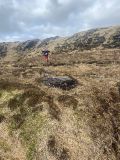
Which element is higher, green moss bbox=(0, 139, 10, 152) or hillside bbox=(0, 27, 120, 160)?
hillside bbox=(0, 27, 120, 160)

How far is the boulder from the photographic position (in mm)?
49719

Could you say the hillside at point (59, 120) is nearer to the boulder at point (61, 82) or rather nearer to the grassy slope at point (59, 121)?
the grassy slope at point (59, 121)

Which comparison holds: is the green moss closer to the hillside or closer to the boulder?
the hillside

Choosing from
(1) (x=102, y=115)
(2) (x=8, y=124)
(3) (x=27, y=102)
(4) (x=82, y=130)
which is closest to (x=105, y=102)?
(1) (x=102, y=115)

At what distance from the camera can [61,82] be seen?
50.3 metres

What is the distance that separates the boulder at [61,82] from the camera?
49.7 metres

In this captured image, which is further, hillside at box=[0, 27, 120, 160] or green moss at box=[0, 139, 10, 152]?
green moss at box=[0, 139, 10, 152]

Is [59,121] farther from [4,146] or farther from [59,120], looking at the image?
[4,146]

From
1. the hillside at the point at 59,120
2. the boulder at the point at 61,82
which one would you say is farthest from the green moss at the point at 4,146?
the boulder at the point at 61,82

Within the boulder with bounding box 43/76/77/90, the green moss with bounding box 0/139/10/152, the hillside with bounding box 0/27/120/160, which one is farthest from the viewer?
the boulder with bounding box 43/76/77/90

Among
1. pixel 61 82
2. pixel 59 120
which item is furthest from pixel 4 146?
pixel 61 82

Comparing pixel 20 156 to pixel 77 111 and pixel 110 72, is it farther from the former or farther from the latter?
pixel 110 72

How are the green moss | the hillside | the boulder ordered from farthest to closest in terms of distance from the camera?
the boulder < the green moss < the hillside

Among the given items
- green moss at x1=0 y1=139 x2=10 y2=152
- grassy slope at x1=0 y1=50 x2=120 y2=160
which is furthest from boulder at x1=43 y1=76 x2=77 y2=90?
green moss at x1=0 y1=139 x2=10 y2=152
